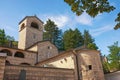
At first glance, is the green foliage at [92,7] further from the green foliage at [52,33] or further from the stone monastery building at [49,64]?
the green foliage at [52,33]

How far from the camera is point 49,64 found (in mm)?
22031

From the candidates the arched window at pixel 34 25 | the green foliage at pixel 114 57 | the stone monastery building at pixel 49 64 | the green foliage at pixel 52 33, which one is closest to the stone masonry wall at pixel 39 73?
the stone monastery building at pixel 49 64

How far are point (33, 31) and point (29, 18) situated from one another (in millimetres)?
2815

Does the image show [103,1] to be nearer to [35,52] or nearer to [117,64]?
[35,52]

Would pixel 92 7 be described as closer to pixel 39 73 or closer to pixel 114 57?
pixel 39 73

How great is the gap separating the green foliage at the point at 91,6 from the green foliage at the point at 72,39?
1527 inches

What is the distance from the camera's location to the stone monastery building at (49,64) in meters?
13.7

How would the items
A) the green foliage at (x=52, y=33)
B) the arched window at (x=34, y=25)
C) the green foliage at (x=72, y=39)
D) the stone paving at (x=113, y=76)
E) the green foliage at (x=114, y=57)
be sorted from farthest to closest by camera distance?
the green foliage at (x=52, y=33) < the green foliage at (x=72, y=39) < the arched window at (x=34, y=25) < the green foliage at (x=114, y=57) < the stone paving at (x=113, y=76)

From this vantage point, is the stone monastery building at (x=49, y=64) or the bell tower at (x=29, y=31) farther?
the bell tower at (x=29, y=31)

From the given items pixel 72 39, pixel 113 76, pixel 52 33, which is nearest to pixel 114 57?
pixel 113 76

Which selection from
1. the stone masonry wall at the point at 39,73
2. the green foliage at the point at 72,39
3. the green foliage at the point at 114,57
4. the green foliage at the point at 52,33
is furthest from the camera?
the green foliage at the point at 52,33

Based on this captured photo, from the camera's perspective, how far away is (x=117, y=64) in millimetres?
27250

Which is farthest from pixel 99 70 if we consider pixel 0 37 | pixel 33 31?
pixel 0 37

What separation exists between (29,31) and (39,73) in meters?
17.2
